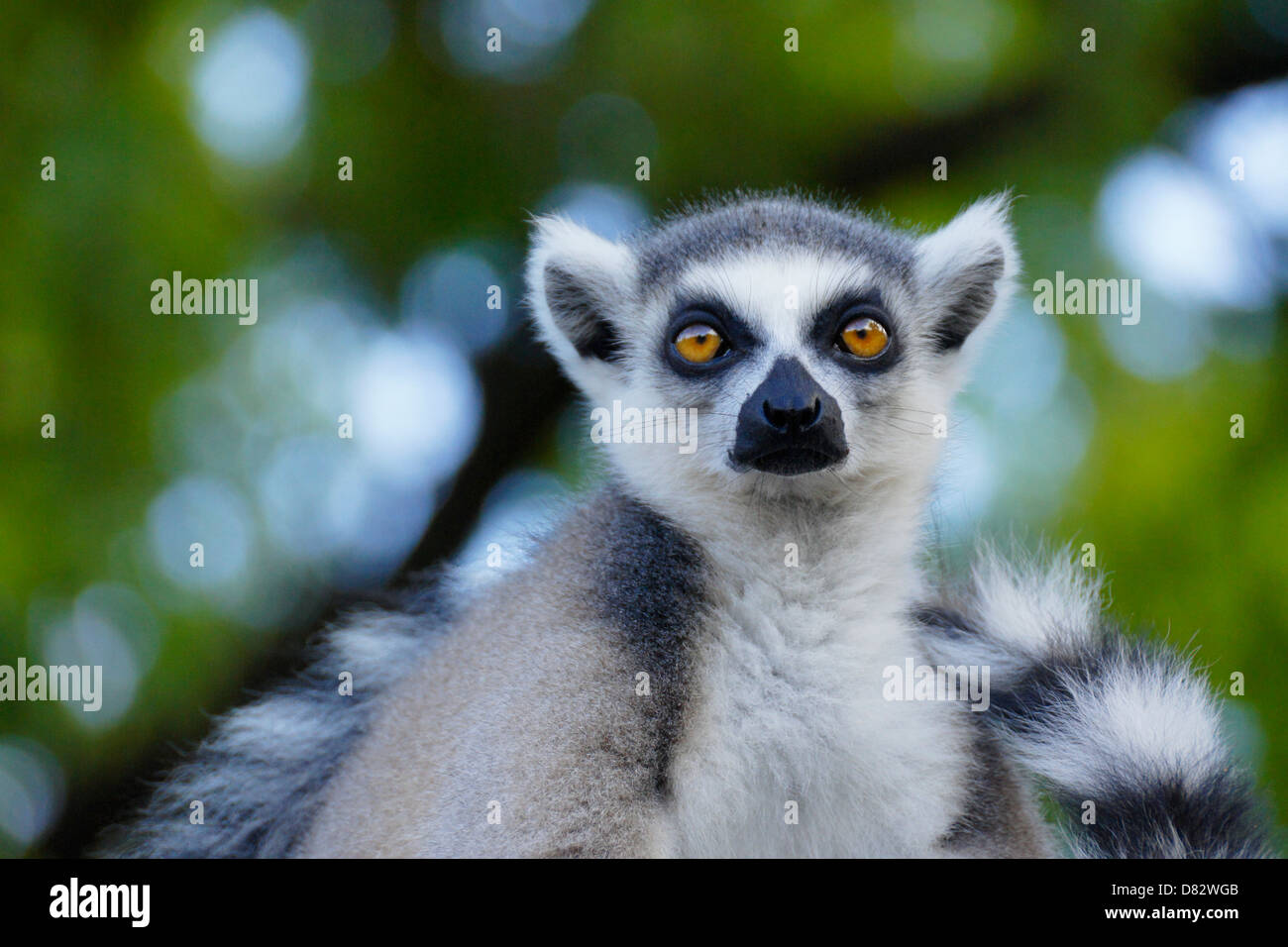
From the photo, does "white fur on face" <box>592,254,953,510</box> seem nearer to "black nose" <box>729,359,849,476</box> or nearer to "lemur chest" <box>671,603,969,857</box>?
"black nose" <box>729,359,849,476</box>

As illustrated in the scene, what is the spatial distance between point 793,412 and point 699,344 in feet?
1.34

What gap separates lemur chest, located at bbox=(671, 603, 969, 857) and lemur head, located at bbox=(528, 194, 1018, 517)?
1.05ft

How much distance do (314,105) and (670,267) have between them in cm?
164

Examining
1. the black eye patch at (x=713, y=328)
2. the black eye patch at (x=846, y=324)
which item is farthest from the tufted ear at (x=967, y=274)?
the black eye patch at (x=713, y=328)

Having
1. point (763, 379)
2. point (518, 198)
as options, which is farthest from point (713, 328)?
point (518, 198)

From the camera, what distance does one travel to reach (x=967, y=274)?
9.11 feet

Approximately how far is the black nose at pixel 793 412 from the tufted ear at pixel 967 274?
2.37 feet

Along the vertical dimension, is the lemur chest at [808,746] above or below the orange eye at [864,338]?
below

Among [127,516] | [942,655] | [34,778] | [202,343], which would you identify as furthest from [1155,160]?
[34,778]

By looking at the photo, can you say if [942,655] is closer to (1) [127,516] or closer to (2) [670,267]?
(2) [670,267]

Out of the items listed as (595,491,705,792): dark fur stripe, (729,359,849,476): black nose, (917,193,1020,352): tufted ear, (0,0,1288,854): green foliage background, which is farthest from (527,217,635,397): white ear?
(0,0,1288,854): green foliage background

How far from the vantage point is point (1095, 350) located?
12.5 ft

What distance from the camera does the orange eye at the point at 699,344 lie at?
2.53 metres

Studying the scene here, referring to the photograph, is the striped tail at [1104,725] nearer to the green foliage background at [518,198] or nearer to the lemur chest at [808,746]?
the lemur chest at [808,746]
